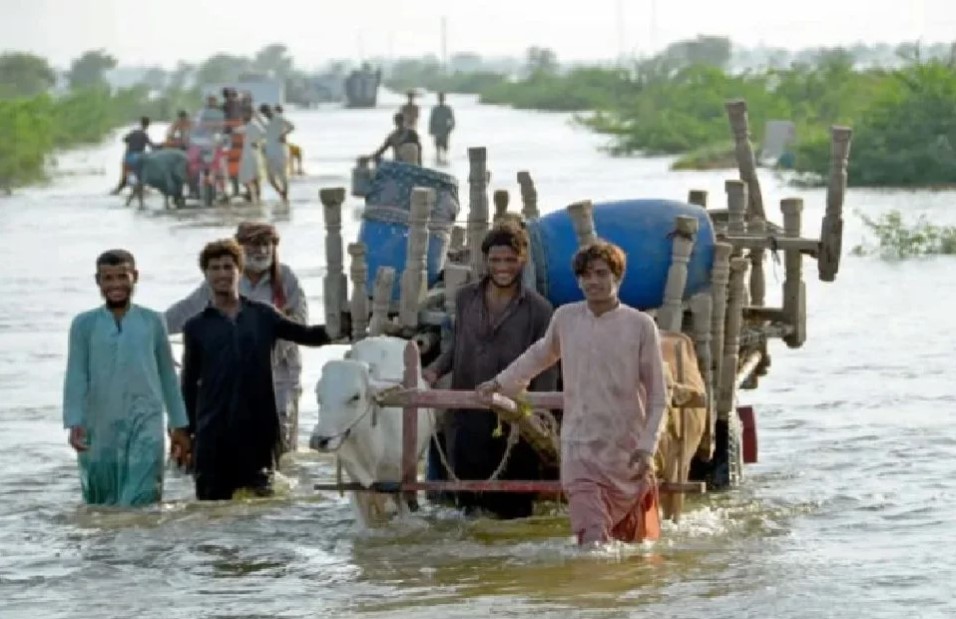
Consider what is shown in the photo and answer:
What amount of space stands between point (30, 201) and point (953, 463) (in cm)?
2542

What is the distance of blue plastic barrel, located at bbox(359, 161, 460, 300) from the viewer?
11.1 m

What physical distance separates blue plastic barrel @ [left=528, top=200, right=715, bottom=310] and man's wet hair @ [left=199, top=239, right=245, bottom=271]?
1.20 metres

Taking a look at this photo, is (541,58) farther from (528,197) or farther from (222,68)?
(528,197)

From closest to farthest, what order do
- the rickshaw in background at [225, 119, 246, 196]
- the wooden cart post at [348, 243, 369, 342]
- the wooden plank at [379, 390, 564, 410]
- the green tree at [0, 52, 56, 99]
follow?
the wooden plank at [379, 390, 564, 410] → the wooden cart post at [348, 243, 369, 342] → the rickshaw in background at [225, 119, 246, 196] → the green tree at [0, 52, 56, 99]

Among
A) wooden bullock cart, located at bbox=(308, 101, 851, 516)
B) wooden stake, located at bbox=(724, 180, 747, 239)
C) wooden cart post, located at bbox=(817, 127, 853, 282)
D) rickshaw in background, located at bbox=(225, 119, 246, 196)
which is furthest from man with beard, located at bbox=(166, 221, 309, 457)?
rickshaw in background, located at bbox=(225, 119, 246, 196)

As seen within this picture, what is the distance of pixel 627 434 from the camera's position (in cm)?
893

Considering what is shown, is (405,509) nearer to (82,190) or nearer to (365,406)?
(365,406)

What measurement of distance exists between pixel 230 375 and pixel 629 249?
171 centimetres

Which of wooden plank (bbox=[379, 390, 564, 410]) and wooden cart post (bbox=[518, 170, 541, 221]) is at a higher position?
wooden cart post (bbox=[518, 170, 541, 221])

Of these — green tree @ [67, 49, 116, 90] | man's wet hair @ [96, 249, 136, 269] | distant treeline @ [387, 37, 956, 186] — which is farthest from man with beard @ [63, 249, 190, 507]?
green tree @ [67, 49, 116, 90]

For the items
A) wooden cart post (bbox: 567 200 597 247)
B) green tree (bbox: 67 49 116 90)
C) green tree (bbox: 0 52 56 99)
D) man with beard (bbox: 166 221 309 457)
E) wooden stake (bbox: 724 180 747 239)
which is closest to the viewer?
wooden cart post (bbox: 567 200 597 247)

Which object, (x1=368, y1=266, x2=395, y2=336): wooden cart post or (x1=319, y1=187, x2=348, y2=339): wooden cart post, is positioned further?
(x1=319, y1=187, x2=348, y2=339): wooden cart post

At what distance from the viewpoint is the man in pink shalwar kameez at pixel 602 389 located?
8805 millimetres

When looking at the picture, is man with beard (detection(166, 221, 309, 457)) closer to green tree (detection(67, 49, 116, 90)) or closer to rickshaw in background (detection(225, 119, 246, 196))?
rickshaw in background (detection(225, 119, 246, 196))
